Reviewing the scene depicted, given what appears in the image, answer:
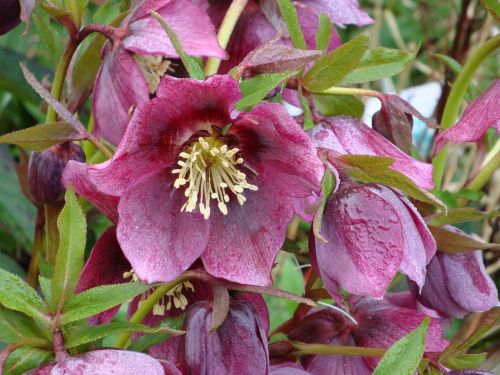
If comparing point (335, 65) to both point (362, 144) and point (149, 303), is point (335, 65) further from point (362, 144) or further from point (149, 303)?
point (149, 303)

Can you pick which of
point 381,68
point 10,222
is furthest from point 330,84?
point 10,222

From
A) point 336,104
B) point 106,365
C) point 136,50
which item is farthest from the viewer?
point 336,104

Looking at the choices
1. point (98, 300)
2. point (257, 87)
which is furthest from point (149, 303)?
point (257, 87)

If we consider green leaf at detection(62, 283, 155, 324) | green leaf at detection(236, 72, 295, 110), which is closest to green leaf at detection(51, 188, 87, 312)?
green leaf at detection(62, 283, 155, 324)

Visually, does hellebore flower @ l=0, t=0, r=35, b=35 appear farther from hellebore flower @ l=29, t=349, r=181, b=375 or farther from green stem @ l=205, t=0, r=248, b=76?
hellebore flower @ l=29, t=349, r=181, b=375

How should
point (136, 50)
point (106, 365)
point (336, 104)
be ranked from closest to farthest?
point (106, 365)
point (136, 50)
point (336, 104)

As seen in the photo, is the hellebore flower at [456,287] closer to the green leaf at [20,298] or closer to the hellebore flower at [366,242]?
the hellebore flower at [366,242]
